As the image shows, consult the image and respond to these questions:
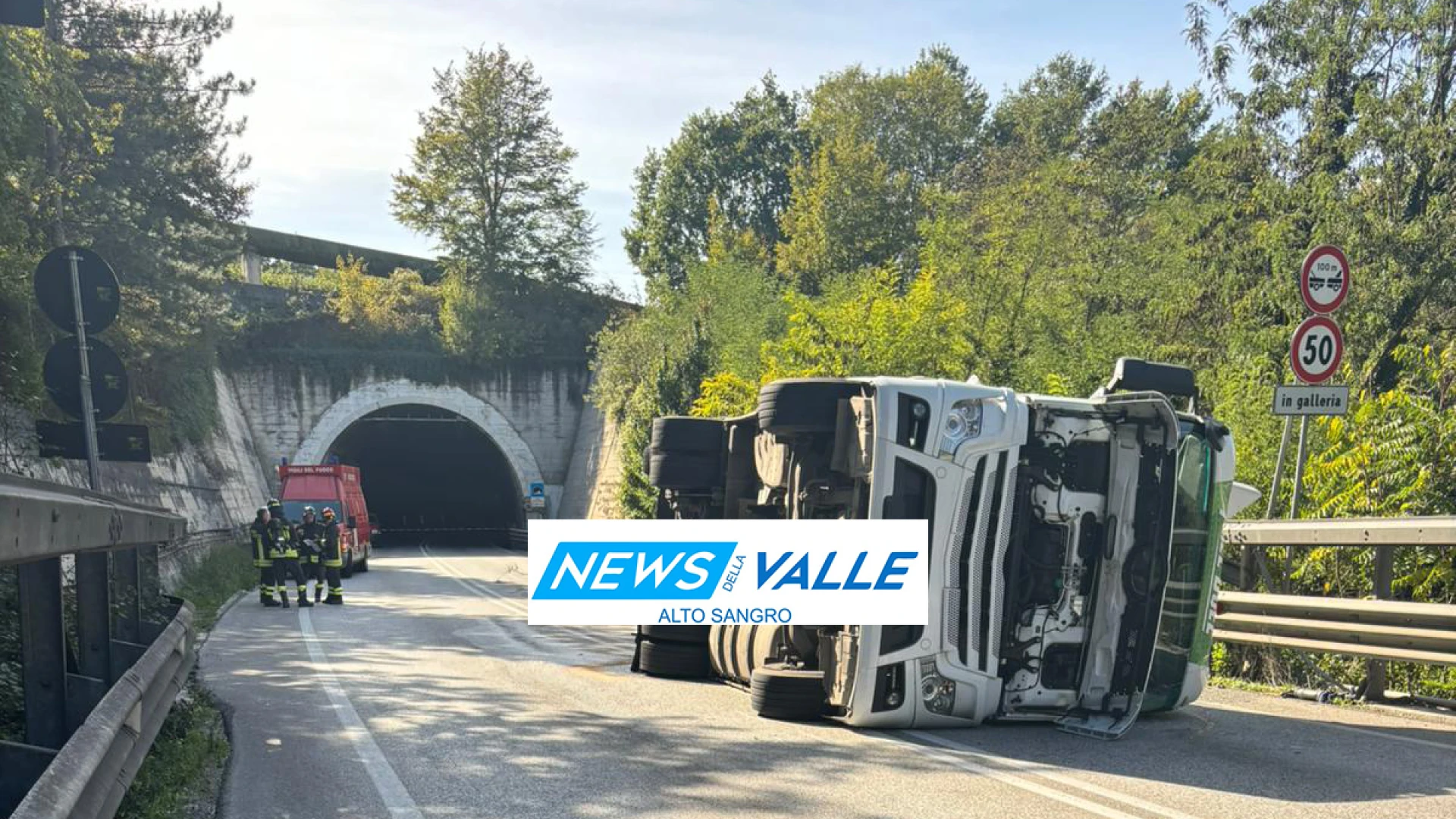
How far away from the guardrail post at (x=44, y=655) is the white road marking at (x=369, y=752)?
154cm

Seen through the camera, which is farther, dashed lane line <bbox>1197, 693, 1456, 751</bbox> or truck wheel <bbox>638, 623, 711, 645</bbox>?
truck wheel <bbox>638, 623, 711, 645</bbox>

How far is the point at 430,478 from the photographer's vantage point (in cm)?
5816

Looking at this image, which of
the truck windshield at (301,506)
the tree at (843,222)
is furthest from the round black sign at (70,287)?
the tree at (843,222)

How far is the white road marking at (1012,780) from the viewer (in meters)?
5.45

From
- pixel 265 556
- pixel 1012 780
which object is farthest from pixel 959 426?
pixel 265 556

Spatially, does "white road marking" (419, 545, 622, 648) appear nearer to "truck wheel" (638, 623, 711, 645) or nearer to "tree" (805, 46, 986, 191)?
"truck wheel" (638, 623, 711, 645)

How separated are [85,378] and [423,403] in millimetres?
37519

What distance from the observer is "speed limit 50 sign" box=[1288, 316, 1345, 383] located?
10086mm

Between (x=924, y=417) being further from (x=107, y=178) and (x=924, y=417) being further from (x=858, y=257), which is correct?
(x=858, y=257)

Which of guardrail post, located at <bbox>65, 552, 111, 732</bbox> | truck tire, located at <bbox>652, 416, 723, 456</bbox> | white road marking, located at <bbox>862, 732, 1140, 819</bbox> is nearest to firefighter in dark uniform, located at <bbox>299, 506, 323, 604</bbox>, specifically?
truck tire, located at <bbox>652, 416, 723, 456</bbox>

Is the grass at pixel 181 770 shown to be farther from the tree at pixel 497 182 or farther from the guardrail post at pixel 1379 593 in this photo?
the tree at pixel 497 182

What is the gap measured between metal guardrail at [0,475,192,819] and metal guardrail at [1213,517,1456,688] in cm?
733

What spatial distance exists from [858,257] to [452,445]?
21.0 metres

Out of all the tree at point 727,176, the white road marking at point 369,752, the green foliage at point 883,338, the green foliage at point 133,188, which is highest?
the tree at point 727,176
